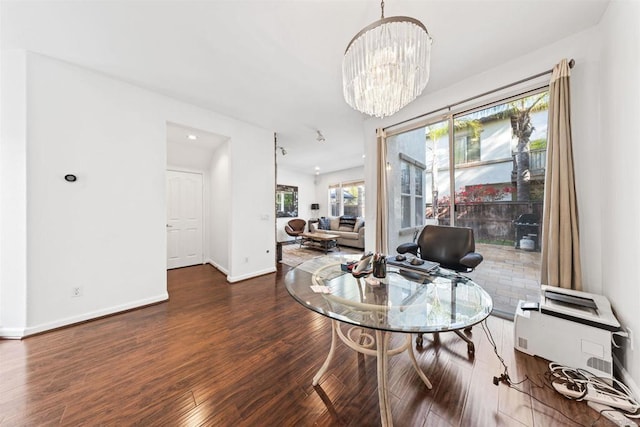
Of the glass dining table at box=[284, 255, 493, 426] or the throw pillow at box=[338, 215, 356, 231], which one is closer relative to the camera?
the glass dining table at box=[284, 255, 493, 426]

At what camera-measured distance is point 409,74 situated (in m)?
1.40

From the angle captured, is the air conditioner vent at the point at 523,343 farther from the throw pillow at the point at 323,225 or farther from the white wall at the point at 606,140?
the throw pillow at the point at 323,225

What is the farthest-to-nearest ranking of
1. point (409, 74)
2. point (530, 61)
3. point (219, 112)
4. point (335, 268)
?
point (219, 112), point (530, 61), point (335, 268), point (409, 74)

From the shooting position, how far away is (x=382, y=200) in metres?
3.12

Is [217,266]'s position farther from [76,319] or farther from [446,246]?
[446,246]

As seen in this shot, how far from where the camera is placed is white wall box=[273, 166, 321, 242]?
7.01 metres

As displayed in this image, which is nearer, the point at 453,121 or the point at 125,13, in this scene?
the point at 125,13

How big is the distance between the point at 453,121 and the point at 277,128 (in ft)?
8.99

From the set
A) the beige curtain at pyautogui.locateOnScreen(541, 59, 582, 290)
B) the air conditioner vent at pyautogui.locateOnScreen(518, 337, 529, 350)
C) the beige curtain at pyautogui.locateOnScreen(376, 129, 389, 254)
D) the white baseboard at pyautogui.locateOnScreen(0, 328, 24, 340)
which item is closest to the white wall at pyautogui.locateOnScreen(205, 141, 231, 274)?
the white baseboard at pyautogui.locateOnScreen(0, 328, 24, 340)

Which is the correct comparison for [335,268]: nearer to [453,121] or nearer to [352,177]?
[453,121]

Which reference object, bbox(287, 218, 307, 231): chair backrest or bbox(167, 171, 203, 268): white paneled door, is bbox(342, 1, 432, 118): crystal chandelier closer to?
bbox(167, 171, 203, 268): white paneled door

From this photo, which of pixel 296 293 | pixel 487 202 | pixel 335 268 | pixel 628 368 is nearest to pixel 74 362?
pixel 296 293

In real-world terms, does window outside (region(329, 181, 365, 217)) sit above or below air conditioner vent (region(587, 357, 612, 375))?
above

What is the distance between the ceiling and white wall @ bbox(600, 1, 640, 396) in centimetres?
42
